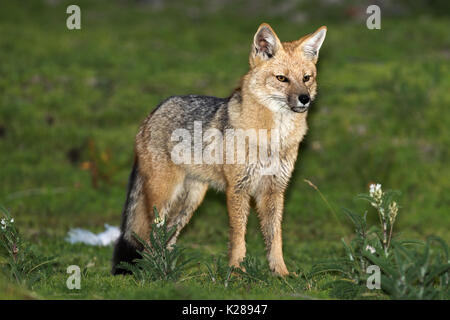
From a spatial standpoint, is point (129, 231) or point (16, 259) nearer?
→ point (16, 259)

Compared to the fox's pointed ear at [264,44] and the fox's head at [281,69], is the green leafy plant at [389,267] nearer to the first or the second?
the fox's head at [281,69]

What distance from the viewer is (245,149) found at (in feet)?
21.8

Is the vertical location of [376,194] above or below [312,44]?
below

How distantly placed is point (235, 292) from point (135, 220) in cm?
250

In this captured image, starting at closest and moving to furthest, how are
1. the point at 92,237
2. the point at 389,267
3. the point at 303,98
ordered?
the point at 389,267 < the point at 303,98 < the point at 92,237

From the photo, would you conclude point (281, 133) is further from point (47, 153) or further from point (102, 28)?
point (102, 28)

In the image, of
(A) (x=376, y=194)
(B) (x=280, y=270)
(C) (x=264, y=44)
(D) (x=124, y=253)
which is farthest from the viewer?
(D) (x=124, y=253)

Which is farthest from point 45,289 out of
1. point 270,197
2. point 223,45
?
point 223,45

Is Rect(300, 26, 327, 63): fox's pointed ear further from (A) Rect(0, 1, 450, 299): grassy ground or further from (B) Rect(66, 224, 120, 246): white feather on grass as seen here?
A: (B) Rect(66, 224, 120, 246): white feather on grass

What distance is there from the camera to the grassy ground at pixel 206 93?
30.9ft

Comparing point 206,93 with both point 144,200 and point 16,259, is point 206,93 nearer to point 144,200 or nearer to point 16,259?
point 144,200

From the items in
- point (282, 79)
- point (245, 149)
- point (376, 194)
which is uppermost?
point (282, 79)

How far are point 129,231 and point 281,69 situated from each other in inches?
115

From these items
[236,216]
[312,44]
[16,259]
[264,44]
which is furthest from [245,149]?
[16,259]
